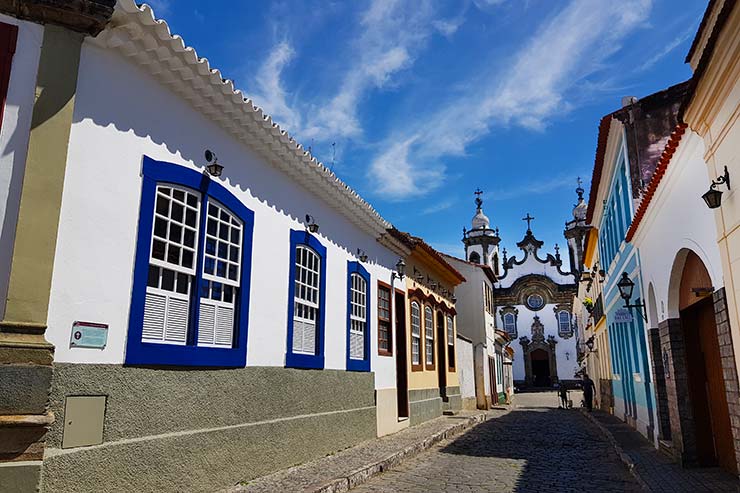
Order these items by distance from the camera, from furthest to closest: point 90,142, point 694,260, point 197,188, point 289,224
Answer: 1. point 289,224
2. point 694,260
3. point 197,188
4. point 90,142

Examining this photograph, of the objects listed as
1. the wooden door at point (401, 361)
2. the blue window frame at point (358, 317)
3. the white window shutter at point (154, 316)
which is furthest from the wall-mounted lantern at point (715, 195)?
the wooden door at point (401, 361)

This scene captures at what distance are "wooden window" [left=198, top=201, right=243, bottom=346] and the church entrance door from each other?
45.7 meters

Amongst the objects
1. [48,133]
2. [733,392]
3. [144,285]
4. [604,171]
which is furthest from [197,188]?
[604,171]

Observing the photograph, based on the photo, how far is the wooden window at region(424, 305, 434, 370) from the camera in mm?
16031

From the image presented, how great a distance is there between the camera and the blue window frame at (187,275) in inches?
222

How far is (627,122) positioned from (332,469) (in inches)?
366

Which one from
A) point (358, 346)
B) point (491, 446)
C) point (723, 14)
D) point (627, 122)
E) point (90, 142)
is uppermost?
point (627, 122)

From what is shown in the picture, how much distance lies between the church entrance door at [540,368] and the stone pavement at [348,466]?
38699mm

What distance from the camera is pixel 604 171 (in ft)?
50.0

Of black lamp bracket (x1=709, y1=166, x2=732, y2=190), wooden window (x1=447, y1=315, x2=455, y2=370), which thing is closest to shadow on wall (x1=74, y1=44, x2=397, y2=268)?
black lamp bracket (x1=709, y1=166, x2=732, y2=190)

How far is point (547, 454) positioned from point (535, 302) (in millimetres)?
41766

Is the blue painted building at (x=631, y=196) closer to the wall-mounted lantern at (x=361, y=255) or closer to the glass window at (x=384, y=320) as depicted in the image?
the glass window at (x=384, y=320)

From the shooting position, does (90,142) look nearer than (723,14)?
No

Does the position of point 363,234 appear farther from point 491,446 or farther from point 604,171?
point 604,171
